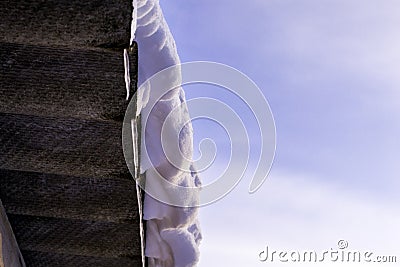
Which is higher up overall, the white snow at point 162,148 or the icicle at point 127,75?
the icicle at point 127,75

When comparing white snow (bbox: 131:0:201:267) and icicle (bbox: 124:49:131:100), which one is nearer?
icicle (bbox: 124:49:131:100)

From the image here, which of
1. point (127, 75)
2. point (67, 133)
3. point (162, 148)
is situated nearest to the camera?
point (127, 75)

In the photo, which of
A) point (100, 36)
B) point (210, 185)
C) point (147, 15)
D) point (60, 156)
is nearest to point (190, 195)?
point (210, 185)

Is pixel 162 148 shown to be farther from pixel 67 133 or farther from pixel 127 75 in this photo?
pixel 127 75

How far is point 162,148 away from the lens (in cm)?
172

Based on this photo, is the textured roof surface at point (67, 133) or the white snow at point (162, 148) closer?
the textured roof surface at point (67, 133)

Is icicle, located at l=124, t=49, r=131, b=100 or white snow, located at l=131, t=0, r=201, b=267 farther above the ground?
icicle, located at l=124, t=49, r=131, b=100

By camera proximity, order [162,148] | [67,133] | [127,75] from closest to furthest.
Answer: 1. [127,75]
2. [67,133]
3. [162,148]

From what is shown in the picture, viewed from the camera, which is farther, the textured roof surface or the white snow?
the white snow

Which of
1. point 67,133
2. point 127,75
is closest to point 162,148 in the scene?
point 67,133

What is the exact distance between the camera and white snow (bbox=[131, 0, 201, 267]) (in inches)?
63.9

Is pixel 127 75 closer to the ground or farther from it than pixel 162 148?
farther from it

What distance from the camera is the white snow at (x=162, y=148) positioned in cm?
162

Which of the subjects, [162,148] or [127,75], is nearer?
[127,75]
